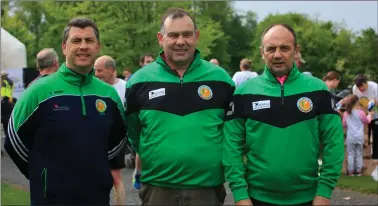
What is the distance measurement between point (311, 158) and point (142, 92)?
143 centimetres

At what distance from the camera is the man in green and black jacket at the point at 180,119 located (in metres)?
4.26

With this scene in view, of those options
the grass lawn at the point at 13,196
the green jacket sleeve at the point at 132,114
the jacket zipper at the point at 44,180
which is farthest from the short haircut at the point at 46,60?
the jacket zipper at the point at 44,180

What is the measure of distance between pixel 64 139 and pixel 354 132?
9.11 metres

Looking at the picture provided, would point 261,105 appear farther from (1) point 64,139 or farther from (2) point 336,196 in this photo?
(2) point 336,196

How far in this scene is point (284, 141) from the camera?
3.95m

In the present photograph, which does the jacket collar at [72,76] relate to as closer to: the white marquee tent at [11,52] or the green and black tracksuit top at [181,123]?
the green and black tracksuit top at [181,123]

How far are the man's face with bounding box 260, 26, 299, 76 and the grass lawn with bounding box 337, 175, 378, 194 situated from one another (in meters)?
6.71

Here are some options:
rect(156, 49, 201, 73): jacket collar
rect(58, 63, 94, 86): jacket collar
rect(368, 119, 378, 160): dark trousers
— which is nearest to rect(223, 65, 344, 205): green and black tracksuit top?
rect(156, 49, 201, 73): jacket collar

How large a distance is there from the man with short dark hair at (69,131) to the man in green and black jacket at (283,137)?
0.98 meters

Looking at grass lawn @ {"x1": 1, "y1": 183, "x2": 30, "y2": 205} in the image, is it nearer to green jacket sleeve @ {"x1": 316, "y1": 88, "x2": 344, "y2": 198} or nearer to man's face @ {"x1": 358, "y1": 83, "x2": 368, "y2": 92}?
green jacket sleeve @ {"x1": 316, "y1": 88, "x2": 344, "y2": 198}

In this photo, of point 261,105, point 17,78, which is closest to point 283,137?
point 261,105

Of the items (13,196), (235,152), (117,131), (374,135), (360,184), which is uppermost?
(117,131)

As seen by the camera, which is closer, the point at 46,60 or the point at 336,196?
the point at 46,60

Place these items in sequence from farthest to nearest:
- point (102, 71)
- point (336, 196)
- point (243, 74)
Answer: point (243, 74) → point (336, 196) → point (102, 71)
